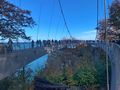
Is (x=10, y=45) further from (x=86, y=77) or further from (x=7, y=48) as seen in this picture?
(x=86, y=77)

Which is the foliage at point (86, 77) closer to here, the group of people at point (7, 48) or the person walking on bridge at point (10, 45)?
the person walking on bridge at point (10, 45)

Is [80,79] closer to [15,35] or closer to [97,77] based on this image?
[97,77]

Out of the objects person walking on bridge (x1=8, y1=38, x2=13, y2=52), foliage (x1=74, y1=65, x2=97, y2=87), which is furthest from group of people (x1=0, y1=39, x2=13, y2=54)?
foliage (x1=74, y1=65, x2=97, y2=87)

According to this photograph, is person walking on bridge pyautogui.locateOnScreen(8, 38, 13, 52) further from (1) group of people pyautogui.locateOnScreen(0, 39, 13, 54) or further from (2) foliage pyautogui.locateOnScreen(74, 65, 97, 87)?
(2) foliage pyautogui.locateOnScreen(74, 65, 97, 87)

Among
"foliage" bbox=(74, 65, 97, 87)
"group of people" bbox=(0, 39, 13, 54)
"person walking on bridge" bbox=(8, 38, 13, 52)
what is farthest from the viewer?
"foliage" bbox=(74, 65, 97, 87)

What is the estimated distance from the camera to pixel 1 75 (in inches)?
680

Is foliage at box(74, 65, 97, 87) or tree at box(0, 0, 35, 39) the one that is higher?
tree at box(0, 0, 35, 39)


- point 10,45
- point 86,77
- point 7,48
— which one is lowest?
point 86,77

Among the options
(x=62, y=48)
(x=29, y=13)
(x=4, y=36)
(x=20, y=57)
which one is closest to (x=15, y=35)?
(x=4, y=36)

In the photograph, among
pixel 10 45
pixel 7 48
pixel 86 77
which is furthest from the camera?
pixel 86 77

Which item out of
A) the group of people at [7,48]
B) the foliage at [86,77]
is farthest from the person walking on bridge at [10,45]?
the foliage at [86,77]

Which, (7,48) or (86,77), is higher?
(7,48)

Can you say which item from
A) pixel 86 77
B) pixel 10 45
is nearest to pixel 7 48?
pixel 10 45

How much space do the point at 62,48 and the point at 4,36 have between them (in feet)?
87.7
